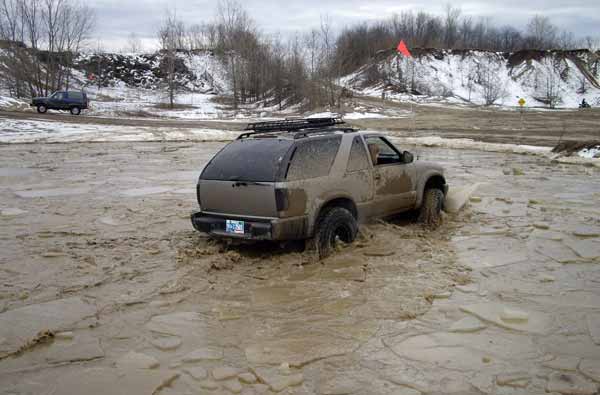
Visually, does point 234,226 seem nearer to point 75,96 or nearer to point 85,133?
point 85,133

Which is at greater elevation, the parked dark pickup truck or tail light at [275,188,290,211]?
the parked dark pickup truck

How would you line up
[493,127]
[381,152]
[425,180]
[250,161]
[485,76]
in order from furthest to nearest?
[485,76] → [493,127] → [425,180] → [381,152] → [250,161]

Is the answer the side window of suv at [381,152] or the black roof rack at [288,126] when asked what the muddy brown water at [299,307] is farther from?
the black roof rack at [288,126]

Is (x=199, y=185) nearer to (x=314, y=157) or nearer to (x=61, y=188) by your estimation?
(x=314, y=157)

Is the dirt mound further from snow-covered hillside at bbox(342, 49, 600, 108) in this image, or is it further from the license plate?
snow-covered hillside at bbox(342, 49, 600, 108)

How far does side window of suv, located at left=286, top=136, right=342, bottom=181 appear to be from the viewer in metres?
6.46

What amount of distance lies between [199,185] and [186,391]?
11.3 feet

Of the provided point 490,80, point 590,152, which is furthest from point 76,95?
point 490,80

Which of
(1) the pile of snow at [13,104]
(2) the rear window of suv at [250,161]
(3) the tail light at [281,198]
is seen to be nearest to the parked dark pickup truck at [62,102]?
(1) the pile of snow at [13,104]

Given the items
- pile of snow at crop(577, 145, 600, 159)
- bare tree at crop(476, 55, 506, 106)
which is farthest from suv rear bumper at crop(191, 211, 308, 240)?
bare tree at crop(476, 55, 506, 106)

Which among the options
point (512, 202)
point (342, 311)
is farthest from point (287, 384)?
point (512, 202)

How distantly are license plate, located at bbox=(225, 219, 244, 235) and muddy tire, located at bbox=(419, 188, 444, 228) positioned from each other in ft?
10.9

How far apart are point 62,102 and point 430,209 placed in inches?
1345

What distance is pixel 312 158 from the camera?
6746mm
